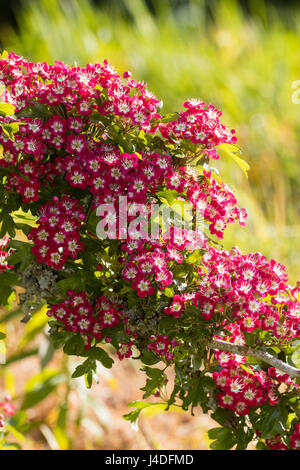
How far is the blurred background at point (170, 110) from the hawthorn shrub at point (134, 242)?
763 mm

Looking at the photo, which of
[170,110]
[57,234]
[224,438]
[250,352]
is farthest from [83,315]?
[170,110]

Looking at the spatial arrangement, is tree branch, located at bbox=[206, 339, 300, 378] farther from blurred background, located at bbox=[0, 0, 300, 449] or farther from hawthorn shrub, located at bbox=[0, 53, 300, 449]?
blurred background, located at bbox=[0, 0, 300, 449]

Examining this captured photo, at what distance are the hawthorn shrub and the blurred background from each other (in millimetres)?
763

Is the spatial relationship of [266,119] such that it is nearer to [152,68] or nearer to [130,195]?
[152,68]

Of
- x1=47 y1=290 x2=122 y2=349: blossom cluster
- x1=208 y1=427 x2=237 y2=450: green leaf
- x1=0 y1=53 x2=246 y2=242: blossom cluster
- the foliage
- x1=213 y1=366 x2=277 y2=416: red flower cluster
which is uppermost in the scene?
the foliage

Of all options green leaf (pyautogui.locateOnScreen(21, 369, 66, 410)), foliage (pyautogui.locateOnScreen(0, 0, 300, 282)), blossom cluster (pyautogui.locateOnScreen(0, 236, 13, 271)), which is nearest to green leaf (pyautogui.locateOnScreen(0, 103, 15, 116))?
blossom cluster (pyautogui.locateOnScreen(0, 236, 13, 271))

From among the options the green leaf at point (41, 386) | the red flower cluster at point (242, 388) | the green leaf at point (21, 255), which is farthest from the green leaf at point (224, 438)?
the green leaf at point (41, 386)

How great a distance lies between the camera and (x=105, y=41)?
5.54 meters

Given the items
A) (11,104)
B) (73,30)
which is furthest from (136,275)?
(73,30)

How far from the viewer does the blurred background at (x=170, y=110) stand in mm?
2762

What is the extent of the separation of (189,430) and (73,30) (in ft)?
13.0

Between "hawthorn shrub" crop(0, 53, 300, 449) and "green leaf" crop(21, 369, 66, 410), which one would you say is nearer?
"hawthorn shrub" crop(0, 53, 300, 449)

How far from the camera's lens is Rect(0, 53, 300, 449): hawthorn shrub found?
4.20ft

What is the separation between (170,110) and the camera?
4.29 m
